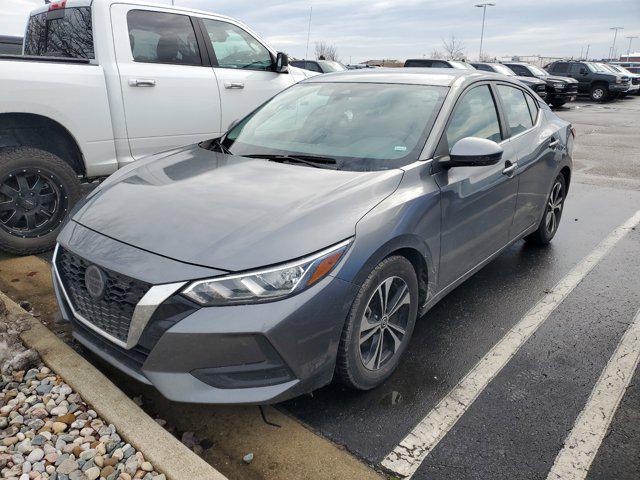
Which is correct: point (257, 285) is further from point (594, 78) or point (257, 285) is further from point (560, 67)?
point (594, 78)

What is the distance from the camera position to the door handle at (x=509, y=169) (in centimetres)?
374

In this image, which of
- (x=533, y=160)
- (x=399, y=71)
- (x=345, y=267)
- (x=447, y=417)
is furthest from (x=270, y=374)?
(x=533, y=160)

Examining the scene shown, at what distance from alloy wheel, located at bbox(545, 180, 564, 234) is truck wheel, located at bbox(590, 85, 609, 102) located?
85.3 feet

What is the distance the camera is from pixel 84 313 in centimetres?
260

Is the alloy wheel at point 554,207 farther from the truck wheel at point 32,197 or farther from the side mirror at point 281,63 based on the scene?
the truck wheel at point 32,197

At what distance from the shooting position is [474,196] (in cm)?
336

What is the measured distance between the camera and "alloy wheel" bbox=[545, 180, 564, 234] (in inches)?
195

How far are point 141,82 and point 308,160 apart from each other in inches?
94.1

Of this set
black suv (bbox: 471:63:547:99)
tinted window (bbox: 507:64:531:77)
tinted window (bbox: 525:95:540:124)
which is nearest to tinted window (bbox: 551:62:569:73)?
tinted window (bbox: 507:64:531:77)

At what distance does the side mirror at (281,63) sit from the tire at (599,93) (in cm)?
2631

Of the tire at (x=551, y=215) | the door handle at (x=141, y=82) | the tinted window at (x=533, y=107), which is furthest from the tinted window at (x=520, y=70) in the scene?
the door handle at (x=141, y=82)

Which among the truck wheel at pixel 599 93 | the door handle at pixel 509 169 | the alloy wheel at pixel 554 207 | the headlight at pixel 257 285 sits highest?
the door handle at pixel 509 169

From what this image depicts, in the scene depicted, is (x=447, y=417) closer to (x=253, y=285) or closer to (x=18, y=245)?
(x=253, y=285)

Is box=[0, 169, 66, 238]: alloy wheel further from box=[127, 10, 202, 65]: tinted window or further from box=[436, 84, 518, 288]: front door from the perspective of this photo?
box=[436, 84, 518, 288]: front door
